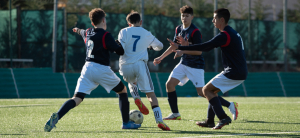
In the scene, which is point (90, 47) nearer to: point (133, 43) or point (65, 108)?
point (133, 43)

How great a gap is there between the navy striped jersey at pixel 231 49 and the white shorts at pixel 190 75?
1.60m

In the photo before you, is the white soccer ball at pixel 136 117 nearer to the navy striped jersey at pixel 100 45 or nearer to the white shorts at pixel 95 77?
the white shorts at pixel 95 77

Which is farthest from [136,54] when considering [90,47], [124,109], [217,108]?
[217,108]

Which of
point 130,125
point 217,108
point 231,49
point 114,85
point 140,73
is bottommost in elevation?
point 130,125

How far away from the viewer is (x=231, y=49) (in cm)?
600

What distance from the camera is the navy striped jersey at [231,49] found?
5887 mm

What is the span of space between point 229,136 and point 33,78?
11917 mm

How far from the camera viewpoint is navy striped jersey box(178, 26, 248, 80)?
5.89m

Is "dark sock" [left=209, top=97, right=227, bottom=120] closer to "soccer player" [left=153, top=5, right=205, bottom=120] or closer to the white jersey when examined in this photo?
the white jersey

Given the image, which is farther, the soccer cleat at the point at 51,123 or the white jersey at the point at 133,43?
the white jersey at the point at 133,43

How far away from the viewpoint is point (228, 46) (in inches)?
236

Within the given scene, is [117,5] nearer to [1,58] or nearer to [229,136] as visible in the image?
[1,58]

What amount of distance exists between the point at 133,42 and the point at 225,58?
1546 millimetres

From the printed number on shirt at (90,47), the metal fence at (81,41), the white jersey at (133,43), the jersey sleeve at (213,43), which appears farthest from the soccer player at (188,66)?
the metal fence at (81,41)
